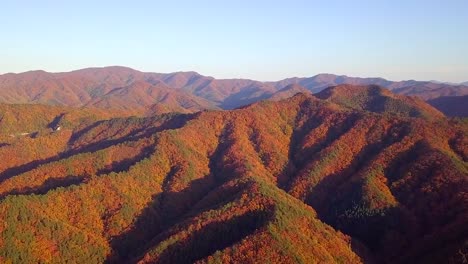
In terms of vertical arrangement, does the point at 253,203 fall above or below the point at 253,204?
above

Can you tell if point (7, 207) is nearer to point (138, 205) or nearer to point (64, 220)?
point (64, 220)

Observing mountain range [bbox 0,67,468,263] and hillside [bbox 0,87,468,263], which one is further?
hillside [bbox 0,87,468,263]

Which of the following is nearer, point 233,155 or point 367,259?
point 367,259

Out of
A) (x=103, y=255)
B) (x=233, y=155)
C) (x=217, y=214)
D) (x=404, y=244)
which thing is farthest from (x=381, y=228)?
(x=103, y=255)

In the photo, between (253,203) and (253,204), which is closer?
(253,204)

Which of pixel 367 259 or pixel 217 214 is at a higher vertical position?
pixel 217 214

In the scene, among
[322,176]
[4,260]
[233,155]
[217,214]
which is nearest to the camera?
[4,260]

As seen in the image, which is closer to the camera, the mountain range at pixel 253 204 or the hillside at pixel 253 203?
the mountain range at pixel 253 204

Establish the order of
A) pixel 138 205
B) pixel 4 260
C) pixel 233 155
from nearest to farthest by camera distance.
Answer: pixel 4 260 → pixel 138 205 → pixel 233 155
